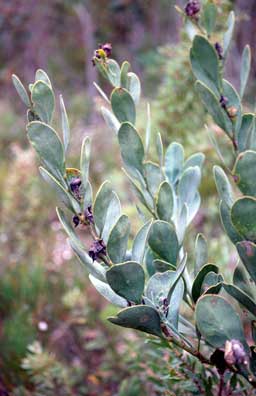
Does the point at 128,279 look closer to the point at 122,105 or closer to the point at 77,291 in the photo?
the point at 122,105

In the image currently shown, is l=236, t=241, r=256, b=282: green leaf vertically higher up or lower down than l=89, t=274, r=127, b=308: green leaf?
lower down

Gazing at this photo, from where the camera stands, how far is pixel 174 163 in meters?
0.80

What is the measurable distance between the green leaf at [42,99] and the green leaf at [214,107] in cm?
17

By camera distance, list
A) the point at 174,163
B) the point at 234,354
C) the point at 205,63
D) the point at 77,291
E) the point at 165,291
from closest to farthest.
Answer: the point at 234,354 → the point at 165,291 → the point at 205,63 → the point at 174,163 → the point at 77,291

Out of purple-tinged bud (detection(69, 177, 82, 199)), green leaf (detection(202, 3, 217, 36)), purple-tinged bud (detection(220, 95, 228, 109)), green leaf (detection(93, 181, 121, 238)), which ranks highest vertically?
green leaf (detection(202, 3, 217, 36))

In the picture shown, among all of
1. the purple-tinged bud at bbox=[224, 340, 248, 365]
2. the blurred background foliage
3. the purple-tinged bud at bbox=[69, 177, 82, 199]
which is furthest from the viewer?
the blurred background foliage

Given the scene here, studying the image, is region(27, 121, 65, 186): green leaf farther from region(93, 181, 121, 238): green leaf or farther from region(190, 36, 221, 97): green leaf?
region(190, 36, 221, 97): green leaf

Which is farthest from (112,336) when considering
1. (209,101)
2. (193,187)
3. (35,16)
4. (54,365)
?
(35,16)

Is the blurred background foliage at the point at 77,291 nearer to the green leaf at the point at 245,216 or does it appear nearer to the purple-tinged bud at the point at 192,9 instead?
the green leaf at the point at 245,216

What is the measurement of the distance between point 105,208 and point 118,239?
0.05 metres

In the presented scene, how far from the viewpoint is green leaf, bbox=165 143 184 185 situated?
794mm

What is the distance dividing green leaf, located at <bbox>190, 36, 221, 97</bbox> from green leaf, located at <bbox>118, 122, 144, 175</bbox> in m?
0.12

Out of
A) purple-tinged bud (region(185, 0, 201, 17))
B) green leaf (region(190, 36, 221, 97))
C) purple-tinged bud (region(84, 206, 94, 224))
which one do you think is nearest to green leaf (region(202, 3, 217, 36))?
purple-tinged bud (region(185, 0, 201, 17))

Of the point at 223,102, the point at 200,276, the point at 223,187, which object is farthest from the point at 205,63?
the point at 200,276
